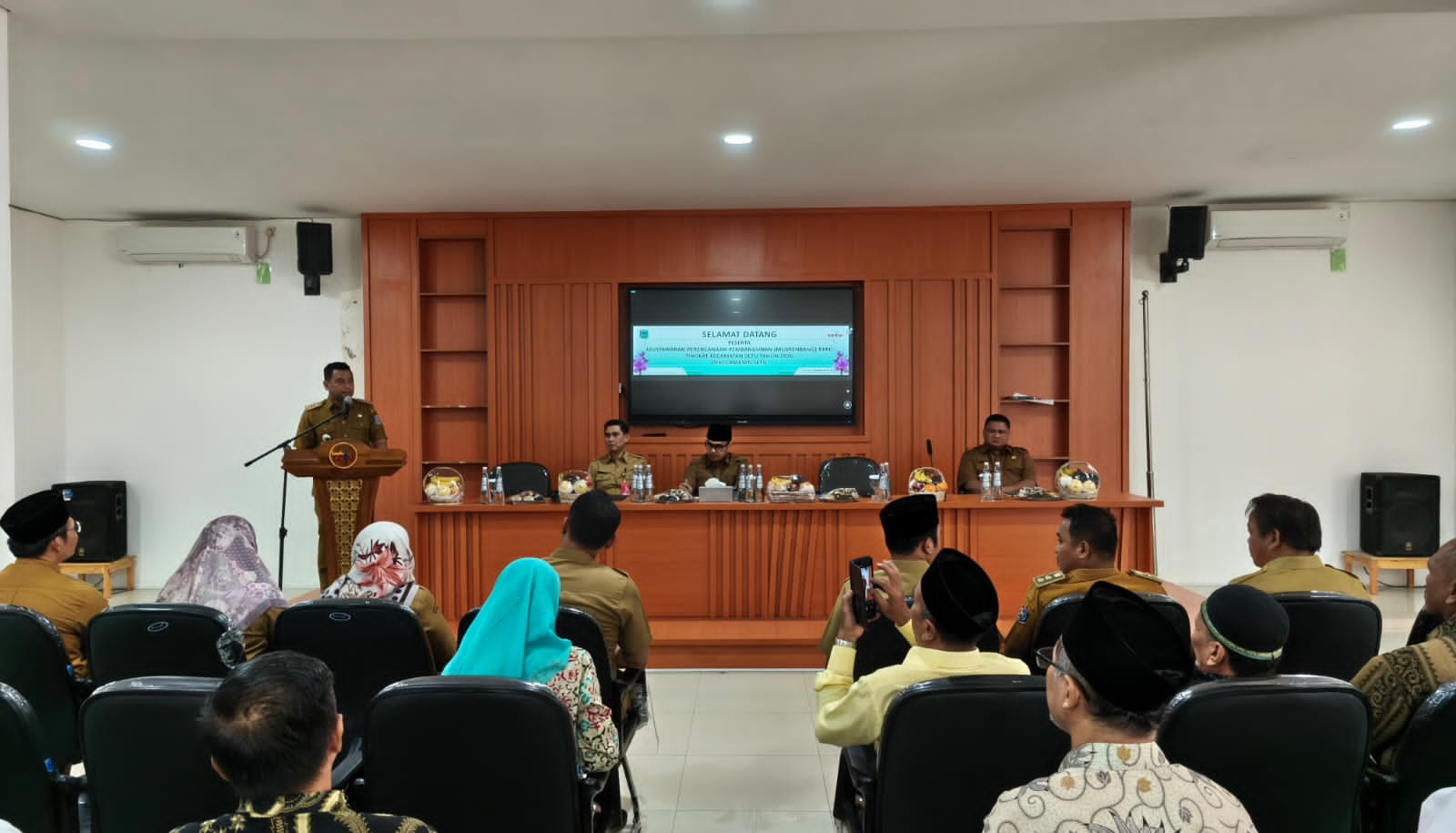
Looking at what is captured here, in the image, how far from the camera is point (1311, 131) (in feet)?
16.0

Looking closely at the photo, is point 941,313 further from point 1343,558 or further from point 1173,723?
point 1173,723

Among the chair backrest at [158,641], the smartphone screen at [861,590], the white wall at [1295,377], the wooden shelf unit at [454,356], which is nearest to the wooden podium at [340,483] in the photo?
the wooden shelf unit at [454,356]

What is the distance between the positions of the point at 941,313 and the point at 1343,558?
3.55 m

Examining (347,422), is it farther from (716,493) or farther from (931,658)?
(931,658)

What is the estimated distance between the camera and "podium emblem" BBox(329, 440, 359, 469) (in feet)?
15.3

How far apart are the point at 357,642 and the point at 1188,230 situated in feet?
20.9

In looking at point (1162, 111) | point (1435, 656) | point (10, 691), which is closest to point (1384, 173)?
point (1162, 111)

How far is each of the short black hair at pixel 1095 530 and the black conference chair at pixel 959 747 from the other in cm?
124

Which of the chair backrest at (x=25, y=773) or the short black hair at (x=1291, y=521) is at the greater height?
the short black hair at (x=1291, y=521)

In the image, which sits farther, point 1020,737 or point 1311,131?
point 1311,131

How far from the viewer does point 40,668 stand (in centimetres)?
249

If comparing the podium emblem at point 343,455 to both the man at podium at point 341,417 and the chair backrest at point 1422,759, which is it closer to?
the man at podium at point 341,417

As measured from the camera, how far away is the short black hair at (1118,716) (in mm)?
1162

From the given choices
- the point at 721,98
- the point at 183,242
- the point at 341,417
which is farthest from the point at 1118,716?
the point at 183,242
